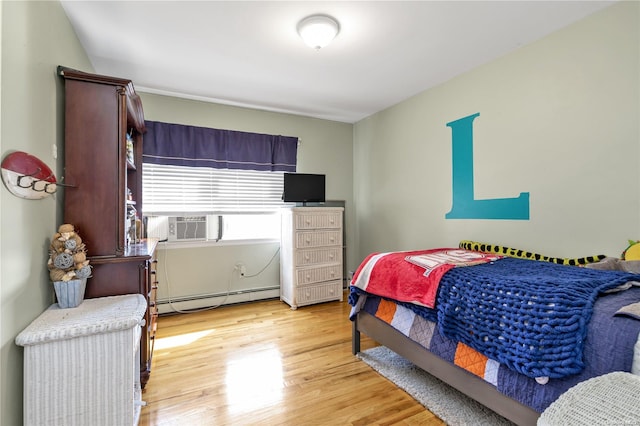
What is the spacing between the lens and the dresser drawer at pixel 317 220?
3.46m

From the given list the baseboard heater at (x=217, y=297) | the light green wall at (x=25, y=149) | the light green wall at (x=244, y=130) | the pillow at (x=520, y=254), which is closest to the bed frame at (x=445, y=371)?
the pillow at (x=520, y=254)

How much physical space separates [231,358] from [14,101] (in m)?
2.02

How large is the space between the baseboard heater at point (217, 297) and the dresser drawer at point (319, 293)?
51cm

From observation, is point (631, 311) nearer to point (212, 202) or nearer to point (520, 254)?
point (520, 254)

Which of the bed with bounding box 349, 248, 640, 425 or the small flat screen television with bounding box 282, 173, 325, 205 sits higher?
the small flat screen television with bounding box 282, 173, 325, 205

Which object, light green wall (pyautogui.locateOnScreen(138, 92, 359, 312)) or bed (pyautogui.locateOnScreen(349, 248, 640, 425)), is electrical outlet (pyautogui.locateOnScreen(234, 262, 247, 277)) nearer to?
→ light green wall (pyautogui.locateOnScreen(138, 92, 359, 312))

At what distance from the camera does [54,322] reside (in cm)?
133

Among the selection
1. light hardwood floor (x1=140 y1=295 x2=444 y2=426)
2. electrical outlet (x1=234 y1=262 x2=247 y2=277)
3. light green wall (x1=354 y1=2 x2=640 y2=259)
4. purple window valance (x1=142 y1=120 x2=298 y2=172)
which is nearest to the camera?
light hardwood floor (x1=140 y1=295 x2=444 y2=426)

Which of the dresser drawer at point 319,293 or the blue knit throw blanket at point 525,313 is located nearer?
the blue knit throw blanket at point 525,313

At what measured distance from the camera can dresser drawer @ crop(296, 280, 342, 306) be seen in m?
3.49

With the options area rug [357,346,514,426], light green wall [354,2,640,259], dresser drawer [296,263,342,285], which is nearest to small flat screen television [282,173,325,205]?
dresser drawer [296,263,342,285]

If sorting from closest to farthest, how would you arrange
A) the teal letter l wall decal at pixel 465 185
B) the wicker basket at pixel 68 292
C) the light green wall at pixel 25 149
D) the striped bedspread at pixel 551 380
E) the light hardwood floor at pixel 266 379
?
the striped bedspread at pixel 551 380 < the light green wall at pixel 25 149 < the wicker basket at pixel 68 292 < the light hardwood floor at pixel 266 379 < the teal letter l wall decal at pixel 465 185

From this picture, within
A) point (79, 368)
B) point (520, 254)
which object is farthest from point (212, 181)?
point (520, 254)

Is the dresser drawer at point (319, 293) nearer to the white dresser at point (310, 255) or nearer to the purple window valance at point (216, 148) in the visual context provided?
the white dresser at point (310, 255)
